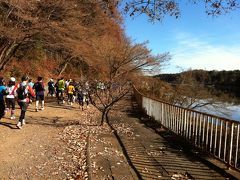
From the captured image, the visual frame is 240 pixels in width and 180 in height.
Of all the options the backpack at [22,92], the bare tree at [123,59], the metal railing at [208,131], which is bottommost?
the metal railing at [208,131]

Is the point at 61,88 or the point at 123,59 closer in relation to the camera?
the point at 61,88

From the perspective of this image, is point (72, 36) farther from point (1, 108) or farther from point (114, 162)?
point (114, 162)

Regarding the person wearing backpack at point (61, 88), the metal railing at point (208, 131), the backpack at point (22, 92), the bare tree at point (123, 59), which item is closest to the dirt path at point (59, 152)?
the backpack at point (22, 92)

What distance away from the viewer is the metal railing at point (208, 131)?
794 centimetres

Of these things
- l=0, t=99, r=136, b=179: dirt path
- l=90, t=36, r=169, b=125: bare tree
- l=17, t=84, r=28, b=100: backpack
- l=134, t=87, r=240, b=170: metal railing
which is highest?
l=90, t=36, r=169, b=125: bare tree

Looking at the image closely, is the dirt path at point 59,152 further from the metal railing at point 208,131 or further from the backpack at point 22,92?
the metal railing at point 208,131

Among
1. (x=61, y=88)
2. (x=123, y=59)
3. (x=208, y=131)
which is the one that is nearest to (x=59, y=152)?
(x=208, y=131)

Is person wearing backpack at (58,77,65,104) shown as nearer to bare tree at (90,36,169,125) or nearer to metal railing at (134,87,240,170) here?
bare tree at (90,36,169,125)

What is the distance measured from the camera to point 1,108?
13.1 meters

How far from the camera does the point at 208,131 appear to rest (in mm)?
9414

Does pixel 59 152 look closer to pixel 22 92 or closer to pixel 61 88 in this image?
pixel 22 92

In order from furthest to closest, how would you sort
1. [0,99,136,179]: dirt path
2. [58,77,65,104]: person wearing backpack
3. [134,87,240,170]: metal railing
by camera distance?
[58,77,65,104]: person wearing backpack
[134,87,240,170]: metal railing
[0,99,136,179]: dirt path

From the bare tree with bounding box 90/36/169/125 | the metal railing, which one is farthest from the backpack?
the bare tree with bounding box 90/36/169/125

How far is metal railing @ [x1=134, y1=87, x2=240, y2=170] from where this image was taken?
26.0 feet
